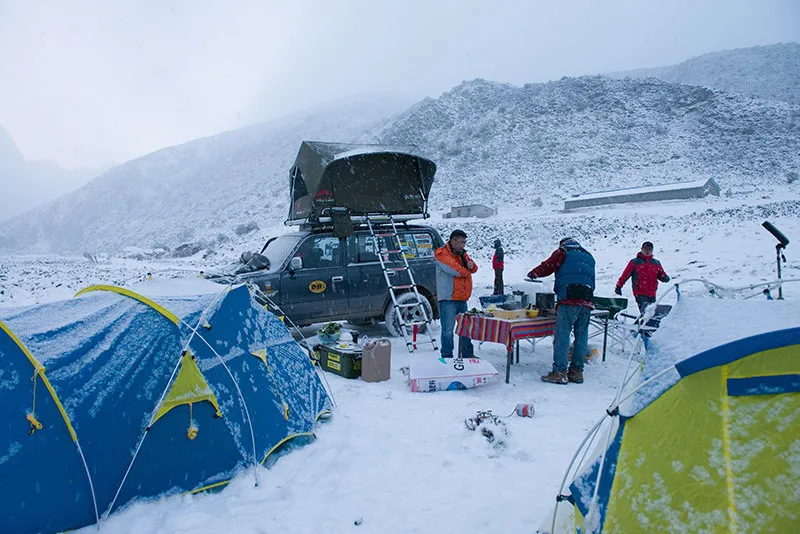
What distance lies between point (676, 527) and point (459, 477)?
6.00ft

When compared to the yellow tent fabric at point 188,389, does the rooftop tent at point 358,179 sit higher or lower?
higher

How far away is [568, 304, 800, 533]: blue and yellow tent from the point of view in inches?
70.7

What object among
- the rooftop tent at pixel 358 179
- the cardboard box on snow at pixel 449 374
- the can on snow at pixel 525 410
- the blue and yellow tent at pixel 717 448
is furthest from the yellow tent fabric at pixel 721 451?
the rooftop tent at pixel 358 179

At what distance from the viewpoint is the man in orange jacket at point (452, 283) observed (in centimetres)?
608

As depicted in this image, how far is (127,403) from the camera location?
3.24m

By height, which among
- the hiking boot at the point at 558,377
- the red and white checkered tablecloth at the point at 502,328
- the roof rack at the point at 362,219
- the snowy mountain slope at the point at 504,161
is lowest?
the hiking boot at the point at 558,377

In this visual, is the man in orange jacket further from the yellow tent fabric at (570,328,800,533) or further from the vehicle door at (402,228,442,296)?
the yellow tent fabric at (570,328,800,533)

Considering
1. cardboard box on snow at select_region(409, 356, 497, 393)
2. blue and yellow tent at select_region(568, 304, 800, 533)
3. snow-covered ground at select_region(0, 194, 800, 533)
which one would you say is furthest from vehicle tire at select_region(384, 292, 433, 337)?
blue and yellow tent at select_region(568, 304, 800, 533)

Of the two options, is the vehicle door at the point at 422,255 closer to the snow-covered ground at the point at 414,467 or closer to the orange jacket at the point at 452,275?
the snow-covered ground at the point at 414,467

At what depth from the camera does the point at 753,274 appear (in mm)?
11180

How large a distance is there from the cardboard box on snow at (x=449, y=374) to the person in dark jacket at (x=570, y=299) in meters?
0.87

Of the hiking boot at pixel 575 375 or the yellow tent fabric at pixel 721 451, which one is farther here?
the hiking boot at pixel 575 375

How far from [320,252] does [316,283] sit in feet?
1.71

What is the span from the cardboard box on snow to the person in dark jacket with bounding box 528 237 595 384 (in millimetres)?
866
